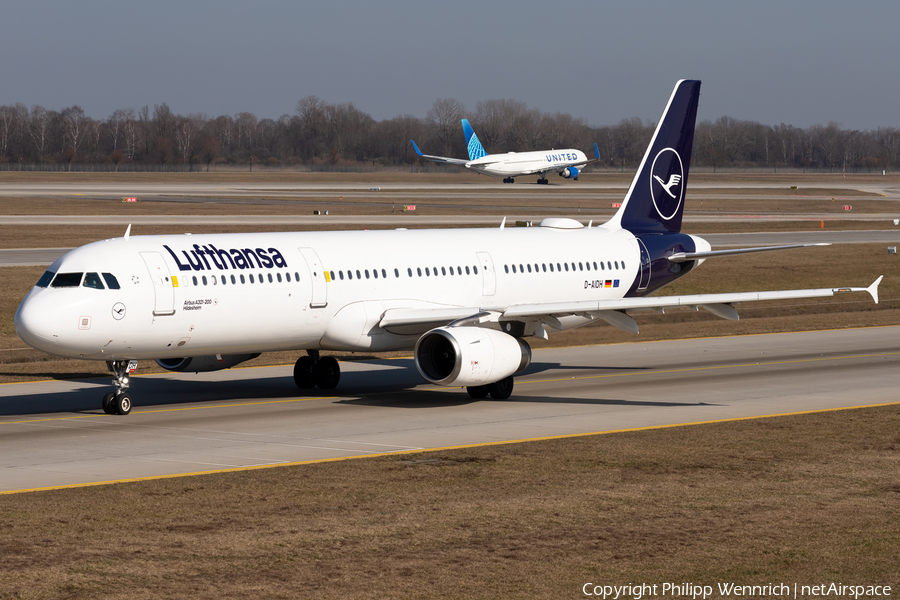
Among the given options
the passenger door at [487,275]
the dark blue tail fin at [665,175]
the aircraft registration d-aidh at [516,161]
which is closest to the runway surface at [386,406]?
the passenger door at [487,275]

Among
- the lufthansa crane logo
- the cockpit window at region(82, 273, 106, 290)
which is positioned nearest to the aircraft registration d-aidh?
the lufthansa crane logo

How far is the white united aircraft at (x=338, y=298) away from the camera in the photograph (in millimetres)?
26906

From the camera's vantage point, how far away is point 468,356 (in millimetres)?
28812

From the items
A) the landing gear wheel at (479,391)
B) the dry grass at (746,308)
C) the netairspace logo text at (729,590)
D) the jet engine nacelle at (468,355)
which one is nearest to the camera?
the netairspace logo text at (729,590)

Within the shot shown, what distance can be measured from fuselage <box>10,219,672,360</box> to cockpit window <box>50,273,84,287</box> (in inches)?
1.1

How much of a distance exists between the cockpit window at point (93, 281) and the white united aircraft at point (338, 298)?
0.17 ft

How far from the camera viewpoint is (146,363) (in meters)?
39.3


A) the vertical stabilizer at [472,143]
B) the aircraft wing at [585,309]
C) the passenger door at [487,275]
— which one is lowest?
the aircraft wing at [585,309]

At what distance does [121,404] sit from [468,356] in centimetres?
844

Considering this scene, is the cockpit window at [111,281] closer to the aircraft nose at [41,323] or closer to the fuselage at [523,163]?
the aircraft nose at [41,323]

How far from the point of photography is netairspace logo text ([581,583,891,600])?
45.7 ft

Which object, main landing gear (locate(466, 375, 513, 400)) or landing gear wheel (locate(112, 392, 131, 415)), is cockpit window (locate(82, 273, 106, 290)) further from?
main landing gear (locate(466, 375, 513, 400))

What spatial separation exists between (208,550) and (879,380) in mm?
24304

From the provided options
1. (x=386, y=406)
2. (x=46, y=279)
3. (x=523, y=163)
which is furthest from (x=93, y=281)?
(x=523, y=163)
